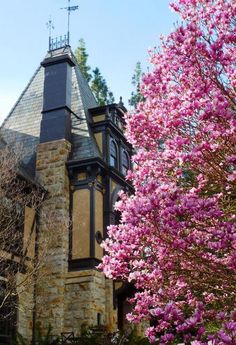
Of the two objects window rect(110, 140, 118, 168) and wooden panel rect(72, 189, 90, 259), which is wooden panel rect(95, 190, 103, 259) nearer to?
wooden panel rect(72, 189, 90, 259)

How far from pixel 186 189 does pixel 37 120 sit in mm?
13119

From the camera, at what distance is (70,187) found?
1681 centimetres

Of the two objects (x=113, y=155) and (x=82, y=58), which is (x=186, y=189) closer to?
(x=113, y=155)

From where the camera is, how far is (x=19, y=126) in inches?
757

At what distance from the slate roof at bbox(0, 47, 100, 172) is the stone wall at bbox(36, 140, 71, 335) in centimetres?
64

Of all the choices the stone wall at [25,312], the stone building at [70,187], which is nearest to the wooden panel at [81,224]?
the stone building at [70,187]

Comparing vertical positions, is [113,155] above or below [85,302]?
above

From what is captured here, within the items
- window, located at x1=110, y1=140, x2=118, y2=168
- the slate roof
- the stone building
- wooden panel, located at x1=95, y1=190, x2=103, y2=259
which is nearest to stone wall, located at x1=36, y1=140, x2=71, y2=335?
the stone building

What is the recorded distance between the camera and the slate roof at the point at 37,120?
690 inches

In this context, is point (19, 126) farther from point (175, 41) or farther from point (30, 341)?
point (175, 41)

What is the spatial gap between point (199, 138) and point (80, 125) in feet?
39.6

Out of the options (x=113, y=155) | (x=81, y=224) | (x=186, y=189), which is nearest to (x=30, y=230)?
(x=81, y=224)

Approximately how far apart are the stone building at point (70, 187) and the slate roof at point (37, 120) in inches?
1.6

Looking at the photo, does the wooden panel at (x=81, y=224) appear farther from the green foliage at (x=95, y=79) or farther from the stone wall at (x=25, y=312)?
the green foliage at (x=95, y=79)
